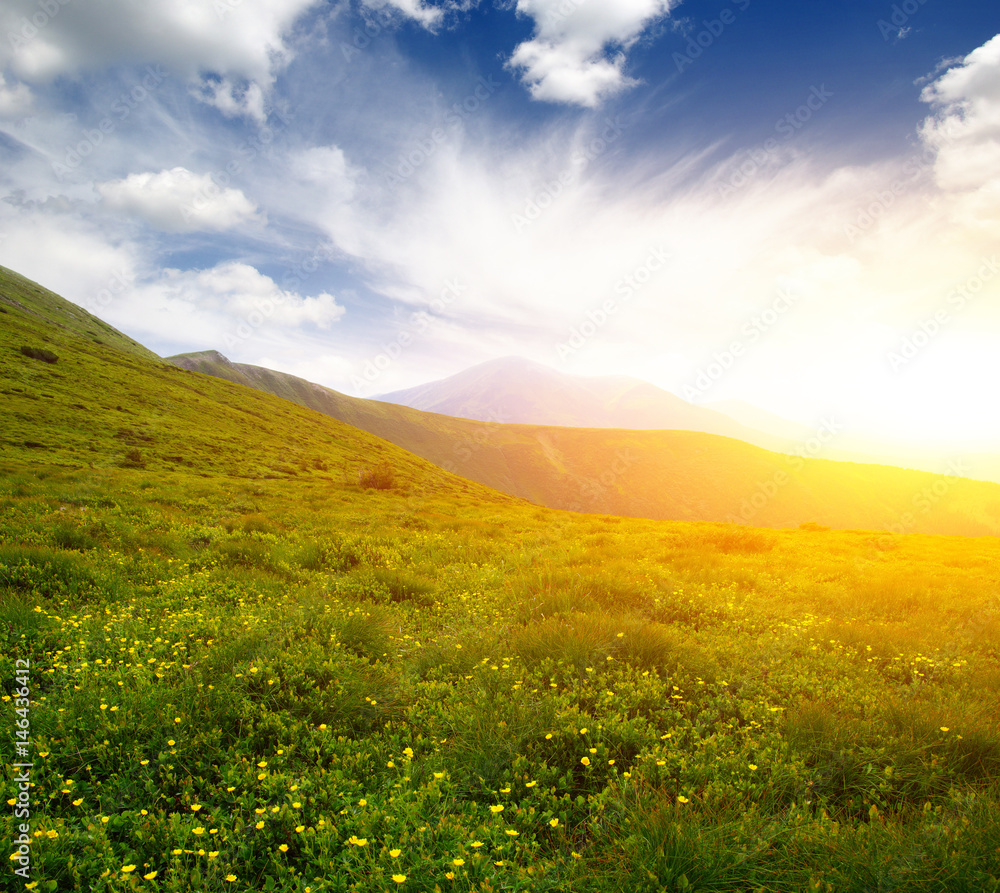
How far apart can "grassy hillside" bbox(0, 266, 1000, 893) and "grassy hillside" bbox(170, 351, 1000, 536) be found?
128253 mm

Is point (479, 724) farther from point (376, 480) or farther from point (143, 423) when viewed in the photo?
point (143, 423)

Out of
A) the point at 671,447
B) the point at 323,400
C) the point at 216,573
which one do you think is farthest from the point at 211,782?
the point at 323,400

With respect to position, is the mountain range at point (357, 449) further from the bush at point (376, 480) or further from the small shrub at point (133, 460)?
the bush at point (376, 480)

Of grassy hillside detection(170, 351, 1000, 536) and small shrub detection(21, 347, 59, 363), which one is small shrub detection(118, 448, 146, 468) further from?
grassy hillside detection(170, 351, 1000, 536)

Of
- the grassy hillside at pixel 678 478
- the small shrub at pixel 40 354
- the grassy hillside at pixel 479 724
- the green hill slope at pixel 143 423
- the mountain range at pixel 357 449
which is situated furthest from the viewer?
the grassy hillside at pixel 678 478

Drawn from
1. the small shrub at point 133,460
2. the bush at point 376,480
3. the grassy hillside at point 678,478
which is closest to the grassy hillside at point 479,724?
the small shrub at point 133,460

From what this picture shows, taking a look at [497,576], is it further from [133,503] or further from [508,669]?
[133,503]

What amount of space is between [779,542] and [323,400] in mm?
197425

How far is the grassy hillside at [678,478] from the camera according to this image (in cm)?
12044

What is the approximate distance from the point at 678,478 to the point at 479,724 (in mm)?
159399

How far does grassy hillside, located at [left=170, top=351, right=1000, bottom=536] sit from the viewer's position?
120438mm

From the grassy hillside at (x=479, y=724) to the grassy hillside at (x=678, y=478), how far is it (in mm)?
128253

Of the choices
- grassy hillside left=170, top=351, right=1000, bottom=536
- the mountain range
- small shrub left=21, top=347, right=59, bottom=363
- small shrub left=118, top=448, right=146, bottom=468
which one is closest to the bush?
the mountain range

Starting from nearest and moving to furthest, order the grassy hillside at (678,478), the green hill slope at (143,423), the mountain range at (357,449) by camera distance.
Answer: the green hill slope at (143,423) → the mountain range at (357,449) → the grassy hillside at (678,478)
